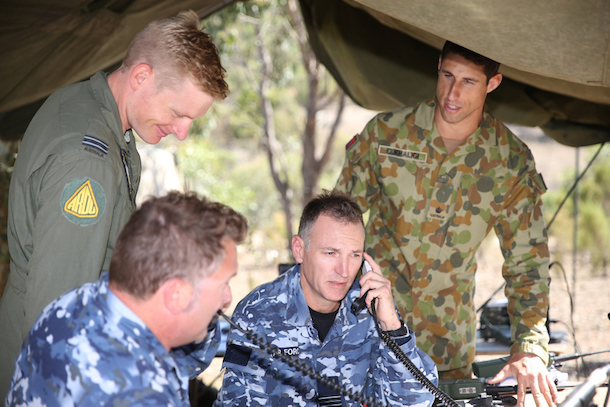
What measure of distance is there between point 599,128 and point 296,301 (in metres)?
2.96

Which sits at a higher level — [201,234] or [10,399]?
[201,234]

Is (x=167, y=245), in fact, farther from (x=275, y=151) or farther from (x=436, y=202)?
(x=275, y=151)

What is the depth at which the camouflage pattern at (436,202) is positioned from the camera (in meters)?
3.32

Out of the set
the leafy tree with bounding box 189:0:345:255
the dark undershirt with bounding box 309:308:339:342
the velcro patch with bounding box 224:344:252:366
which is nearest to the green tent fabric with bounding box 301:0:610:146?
the dark undershirt with bounding box 309:308:339:342

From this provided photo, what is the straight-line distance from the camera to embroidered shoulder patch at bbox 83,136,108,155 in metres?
1.90

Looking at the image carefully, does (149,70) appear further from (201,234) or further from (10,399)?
(10,399)

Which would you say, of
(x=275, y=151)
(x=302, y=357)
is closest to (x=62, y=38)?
(x=302, y=357)

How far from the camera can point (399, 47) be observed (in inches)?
187

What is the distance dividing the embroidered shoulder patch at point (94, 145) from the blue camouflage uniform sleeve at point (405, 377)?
4.21 feet

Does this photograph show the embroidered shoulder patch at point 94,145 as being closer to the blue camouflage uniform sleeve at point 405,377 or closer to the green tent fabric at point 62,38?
the blue camouflage uniform sleeve at point 405,377

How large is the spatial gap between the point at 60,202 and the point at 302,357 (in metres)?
1.28

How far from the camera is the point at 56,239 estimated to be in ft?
5.86

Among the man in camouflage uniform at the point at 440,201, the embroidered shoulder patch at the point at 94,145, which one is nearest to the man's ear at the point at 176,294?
the embroidered shoulder patch at the point at 94,145

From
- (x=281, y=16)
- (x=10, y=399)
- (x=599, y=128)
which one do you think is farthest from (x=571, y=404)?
(x=281, y=16)
